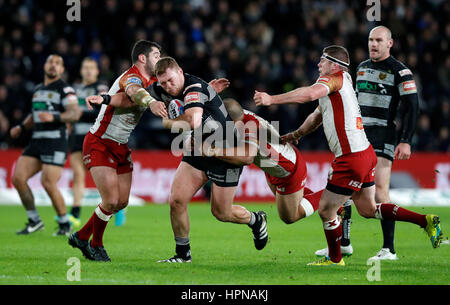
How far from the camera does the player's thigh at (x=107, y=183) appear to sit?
25.0 feet

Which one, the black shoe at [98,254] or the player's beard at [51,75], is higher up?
the player's beard at [51,75]

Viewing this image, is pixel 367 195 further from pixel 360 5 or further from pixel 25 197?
pixel 360 5

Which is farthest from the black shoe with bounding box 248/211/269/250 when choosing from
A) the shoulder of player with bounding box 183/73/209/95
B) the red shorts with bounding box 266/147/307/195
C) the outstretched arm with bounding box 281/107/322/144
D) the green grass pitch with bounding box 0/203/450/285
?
the shoulder of player with bounding box 183/73/209/95

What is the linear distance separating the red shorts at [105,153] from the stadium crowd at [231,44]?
933 centimetres

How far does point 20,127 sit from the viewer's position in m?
11.0

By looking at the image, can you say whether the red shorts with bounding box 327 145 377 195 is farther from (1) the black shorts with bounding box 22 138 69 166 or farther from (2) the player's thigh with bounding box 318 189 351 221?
(1) the black shorts with bounding box 22 138 69 166

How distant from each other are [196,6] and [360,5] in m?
5.01

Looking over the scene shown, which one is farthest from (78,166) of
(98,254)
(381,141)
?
(381,141)

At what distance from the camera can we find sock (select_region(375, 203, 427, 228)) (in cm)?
729

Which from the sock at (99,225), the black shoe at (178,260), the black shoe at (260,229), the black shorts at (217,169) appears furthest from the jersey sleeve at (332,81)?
the sock at (99,225)

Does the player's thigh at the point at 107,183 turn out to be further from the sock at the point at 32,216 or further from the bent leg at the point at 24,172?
the sock at the point at 32,216

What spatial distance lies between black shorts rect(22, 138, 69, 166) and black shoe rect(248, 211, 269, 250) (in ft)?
13.0

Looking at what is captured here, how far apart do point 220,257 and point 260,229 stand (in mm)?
571

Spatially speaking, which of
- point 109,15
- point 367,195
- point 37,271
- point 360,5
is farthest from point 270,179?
point 360,5
